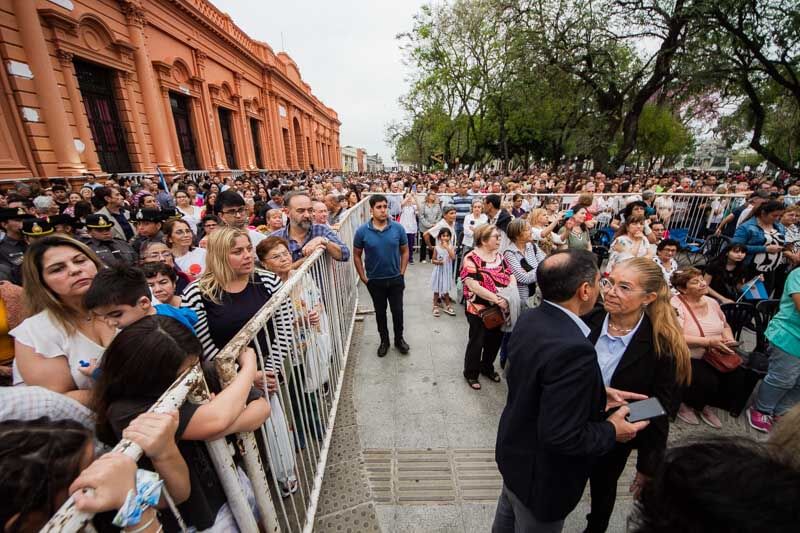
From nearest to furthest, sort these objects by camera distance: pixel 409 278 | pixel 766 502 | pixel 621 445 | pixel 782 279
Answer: pixel 766 502 < pixel 621 445 < pixel 782 279 < pixel 409 278

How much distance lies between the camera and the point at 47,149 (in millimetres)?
9312

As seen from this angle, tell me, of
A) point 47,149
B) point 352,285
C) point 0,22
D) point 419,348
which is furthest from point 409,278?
point 0,22

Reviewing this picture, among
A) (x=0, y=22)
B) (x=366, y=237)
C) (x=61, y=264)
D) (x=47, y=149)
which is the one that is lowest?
(x=366, y=237)

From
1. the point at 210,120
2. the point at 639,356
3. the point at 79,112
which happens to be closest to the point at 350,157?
the point at 210,120

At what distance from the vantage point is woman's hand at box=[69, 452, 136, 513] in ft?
2.41

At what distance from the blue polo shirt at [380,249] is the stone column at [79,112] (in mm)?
11864

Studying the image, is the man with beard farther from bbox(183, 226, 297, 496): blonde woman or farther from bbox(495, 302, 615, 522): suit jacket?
bbox(495, 302, 615, 522): suit jacket

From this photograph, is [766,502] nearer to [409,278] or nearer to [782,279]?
[409,278]

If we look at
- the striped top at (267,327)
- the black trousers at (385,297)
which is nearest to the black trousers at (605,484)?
the striped top at (267,327)

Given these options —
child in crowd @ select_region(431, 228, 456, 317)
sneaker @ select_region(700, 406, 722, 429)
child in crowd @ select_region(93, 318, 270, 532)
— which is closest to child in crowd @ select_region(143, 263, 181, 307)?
child in crowd @ select_region(93, 318, 270, 532)

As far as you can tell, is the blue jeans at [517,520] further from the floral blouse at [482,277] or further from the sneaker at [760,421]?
the sneaker at [760,421]

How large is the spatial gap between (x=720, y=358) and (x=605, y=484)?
2.12m

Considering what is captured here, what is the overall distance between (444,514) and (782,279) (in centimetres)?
661

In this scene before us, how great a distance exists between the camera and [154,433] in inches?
37.4
